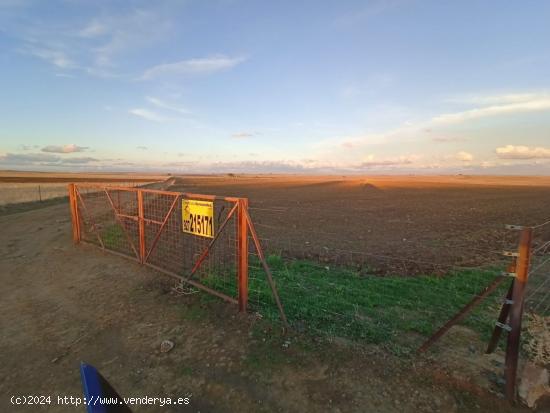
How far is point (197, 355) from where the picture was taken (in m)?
4.41

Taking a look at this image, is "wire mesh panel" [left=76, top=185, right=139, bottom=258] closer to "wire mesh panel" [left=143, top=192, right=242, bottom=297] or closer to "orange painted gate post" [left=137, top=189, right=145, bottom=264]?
"wire mesh panel" [left=143, top=192, right=242, bottom=297]

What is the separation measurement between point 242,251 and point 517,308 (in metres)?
3.75

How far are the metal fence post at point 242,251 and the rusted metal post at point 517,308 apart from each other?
12.0 feet

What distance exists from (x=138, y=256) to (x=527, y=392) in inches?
315

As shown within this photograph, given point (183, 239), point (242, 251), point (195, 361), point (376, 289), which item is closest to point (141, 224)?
point (183, 239)

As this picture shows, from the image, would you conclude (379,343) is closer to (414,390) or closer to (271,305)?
(414,390)

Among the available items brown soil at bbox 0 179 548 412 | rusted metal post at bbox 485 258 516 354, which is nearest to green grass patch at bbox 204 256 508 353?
brown soil at bbox 0 179 548 412

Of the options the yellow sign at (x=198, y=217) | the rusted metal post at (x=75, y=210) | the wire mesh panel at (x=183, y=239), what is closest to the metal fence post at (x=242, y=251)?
the wire mesh panel at (x=183, y=239)

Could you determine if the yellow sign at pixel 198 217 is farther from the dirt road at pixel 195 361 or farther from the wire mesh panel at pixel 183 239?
the dirt road at pixel 195 361

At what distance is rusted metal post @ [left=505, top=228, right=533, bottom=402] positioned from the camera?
138 inches

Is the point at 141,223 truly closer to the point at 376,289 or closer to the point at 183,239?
the point at 183,239

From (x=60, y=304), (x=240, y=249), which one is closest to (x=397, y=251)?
(x=240, y=249)

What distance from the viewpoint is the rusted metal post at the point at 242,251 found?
5.28 metres

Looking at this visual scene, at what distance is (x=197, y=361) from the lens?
4289mm
